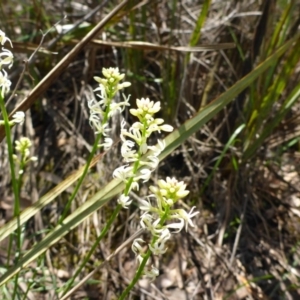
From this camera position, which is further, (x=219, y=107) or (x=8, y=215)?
(x=8, y=215)

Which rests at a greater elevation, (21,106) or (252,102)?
(21,106)

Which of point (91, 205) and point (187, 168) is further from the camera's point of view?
point (187, 168)

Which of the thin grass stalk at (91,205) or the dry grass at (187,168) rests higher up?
the thin grass stalk at (91,205)

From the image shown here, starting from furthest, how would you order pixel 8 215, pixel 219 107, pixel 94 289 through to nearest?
pixel 8 215
pixel 94 289
pixel 219 107

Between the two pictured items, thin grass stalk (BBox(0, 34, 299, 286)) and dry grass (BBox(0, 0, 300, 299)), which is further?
dry grass (BBox(0, 0, 300, 299))

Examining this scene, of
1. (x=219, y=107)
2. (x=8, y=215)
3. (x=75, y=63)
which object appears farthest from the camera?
(x=75, y=63)

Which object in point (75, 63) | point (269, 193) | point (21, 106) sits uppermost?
point (21, 106)

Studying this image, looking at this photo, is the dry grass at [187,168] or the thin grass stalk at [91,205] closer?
the thin grass stalk at [91,205]

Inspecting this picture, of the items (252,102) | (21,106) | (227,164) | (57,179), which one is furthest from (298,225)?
(21,106)

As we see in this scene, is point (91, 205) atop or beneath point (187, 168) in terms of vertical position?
atop

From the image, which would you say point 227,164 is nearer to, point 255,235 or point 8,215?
point 255,235

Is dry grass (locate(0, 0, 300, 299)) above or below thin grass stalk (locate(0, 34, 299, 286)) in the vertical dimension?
below
